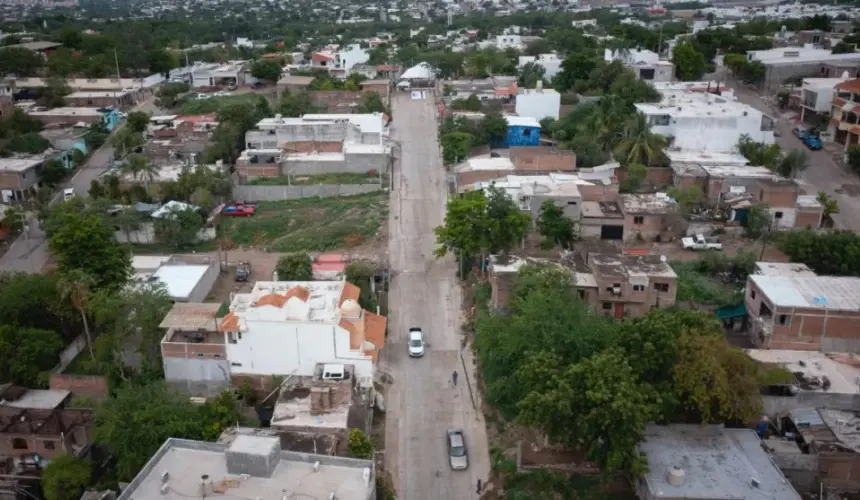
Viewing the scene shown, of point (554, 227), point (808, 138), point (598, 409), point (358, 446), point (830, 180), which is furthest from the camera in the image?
point (808, 138)

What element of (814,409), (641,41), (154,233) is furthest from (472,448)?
(641,41)

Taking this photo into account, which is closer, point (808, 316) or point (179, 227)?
point (808, 316)

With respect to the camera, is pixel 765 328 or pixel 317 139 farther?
pixel 317 139

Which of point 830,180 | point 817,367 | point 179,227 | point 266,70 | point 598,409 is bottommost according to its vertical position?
point 817,367

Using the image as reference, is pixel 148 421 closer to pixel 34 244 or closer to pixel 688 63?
pixel 34 244

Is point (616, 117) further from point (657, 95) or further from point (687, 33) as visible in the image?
point (687, 33)

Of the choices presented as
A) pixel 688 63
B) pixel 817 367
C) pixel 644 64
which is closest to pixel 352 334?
pixel 817 367

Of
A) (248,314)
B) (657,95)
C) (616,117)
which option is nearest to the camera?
(248,314)
